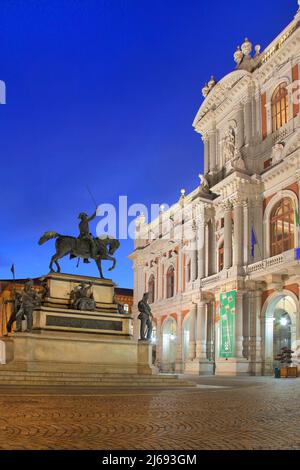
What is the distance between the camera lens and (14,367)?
1495 centimetres

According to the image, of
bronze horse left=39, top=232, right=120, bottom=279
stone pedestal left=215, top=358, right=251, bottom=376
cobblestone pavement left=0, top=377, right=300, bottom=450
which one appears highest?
bronze horse left=39, top=232, right=120, bottom=279

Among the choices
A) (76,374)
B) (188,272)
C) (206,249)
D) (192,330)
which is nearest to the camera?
(76,374)

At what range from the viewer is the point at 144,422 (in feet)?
23.6

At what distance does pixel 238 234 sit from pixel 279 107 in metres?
8.04

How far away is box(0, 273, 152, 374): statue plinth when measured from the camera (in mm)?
15406

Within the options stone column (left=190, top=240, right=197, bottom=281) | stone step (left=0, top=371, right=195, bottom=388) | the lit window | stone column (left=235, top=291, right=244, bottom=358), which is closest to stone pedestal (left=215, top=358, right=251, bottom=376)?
stone column (left=235, top=291, right=244, bottom=358)

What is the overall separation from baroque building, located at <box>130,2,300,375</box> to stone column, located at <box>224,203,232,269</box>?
0.21 ft

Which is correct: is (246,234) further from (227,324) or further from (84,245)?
(84,245)

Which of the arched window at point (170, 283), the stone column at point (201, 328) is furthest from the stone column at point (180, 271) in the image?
the stone column at point (201, 328)

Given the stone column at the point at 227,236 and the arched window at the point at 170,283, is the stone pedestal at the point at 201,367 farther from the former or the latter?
the arched window at the point at 170,283

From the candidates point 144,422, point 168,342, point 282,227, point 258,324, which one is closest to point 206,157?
point 282,227

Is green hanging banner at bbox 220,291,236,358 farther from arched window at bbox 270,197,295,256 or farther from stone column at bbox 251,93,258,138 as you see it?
stone column at bbox 251,93,258,138

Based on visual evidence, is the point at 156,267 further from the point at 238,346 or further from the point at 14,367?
the point at 14,367

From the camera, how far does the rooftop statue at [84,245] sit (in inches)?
702
